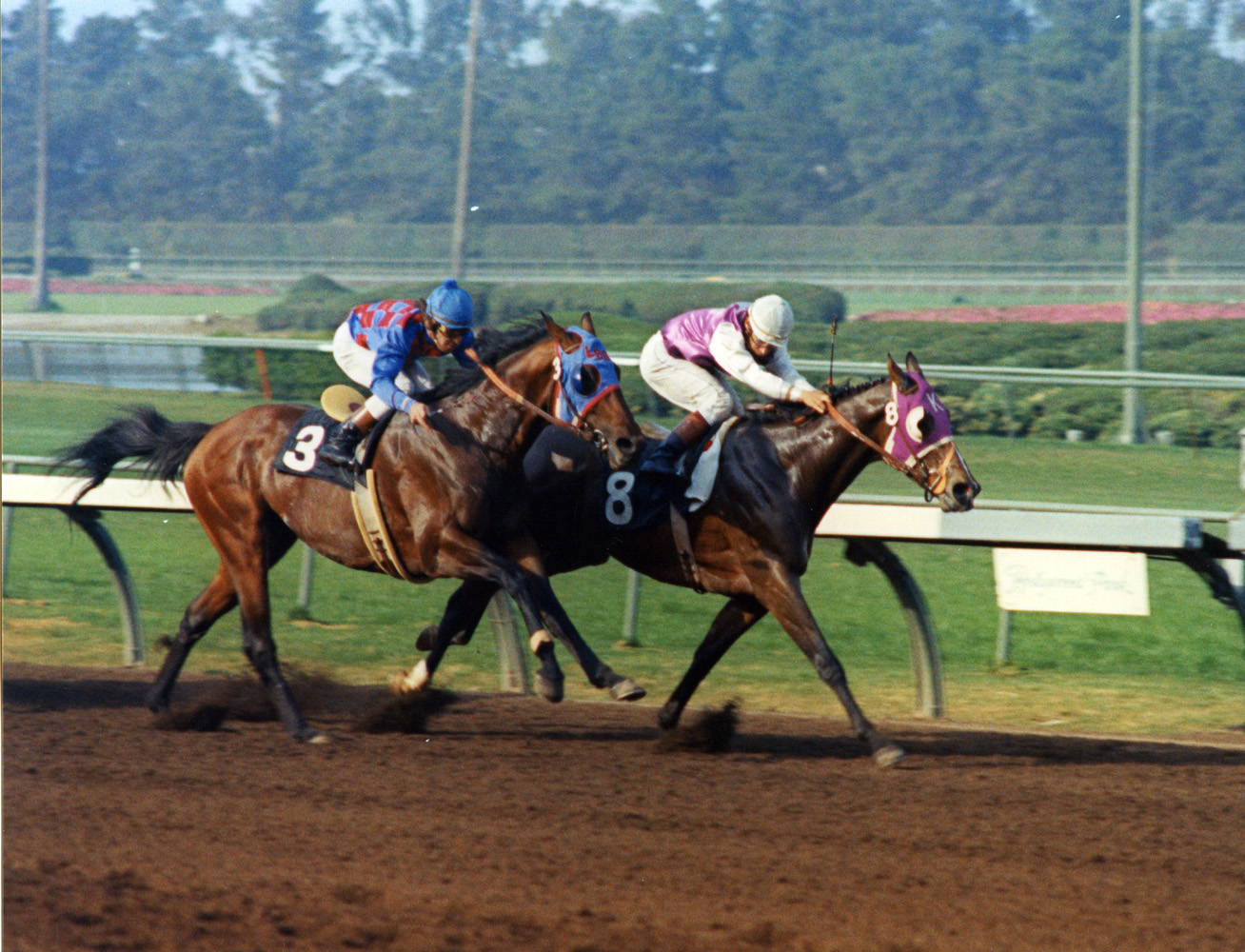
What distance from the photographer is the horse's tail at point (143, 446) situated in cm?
561

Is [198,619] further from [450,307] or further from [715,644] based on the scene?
[715,644]

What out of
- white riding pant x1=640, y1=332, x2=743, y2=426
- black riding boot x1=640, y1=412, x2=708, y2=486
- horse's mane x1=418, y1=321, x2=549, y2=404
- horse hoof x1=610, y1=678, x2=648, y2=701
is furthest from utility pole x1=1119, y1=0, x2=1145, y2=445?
horse hoof x1=610, y1=678, x2=648, y2=701

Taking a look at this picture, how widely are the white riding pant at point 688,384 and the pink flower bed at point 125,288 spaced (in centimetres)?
1841

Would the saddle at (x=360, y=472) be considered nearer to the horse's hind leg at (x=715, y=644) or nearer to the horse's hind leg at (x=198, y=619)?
the horse's hind leg at (x=198, y=619)

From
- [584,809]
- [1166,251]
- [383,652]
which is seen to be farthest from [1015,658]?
[1166,251]

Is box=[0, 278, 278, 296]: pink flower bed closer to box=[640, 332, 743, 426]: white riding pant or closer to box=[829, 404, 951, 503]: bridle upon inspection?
box=[640, 332, 743, 426]: white riding pant

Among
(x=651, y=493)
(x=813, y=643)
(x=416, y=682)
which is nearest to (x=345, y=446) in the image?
(x=416, y=682)

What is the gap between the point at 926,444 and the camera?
188 inches

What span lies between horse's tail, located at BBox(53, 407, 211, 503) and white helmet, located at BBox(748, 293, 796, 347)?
2203 mm

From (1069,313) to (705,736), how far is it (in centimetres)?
1534

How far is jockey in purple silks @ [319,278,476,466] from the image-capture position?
4914 mm

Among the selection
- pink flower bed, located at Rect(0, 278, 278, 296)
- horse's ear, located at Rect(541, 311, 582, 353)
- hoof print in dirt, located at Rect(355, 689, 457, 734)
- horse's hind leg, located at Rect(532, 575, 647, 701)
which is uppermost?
pink flower bed, located at Rect(0, 278, 278, 296)

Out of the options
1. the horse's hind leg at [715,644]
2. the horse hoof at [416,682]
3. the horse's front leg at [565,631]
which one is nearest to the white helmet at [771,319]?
the horse's hind leg at [715,644]

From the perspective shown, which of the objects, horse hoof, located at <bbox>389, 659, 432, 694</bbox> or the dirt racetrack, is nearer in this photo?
the dirt racetrack
